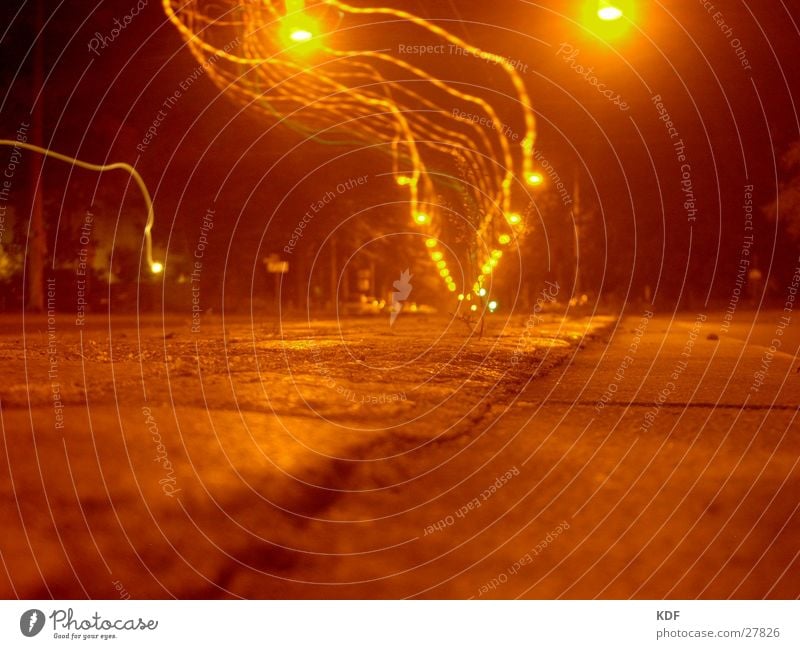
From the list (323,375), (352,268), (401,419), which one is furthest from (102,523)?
(352,268)

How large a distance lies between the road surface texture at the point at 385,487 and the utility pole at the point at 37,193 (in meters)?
18.2

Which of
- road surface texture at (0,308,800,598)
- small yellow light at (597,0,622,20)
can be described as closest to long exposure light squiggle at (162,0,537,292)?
small yellow light at (597,0,622,20)

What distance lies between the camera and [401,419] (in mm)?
7332

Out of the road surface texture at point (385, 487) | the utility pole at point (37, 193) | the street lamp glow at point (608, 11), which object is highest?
the utility pole at point (37, 193)

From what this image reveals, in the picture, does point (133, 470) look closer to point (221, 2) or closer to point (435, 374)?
point (435, 374)

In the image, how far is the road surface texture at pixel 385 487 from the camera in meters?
4.09

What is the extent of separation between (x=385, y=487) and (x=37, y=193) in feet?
80.9

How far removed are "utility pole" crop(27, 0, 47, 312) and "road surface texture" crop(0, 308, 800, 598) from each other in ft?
59.7

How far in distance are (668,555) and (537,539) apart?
60cm

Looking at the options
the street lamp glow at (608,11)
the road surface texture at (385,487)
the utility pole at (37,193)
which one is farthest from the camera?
the utility pole at (37,193)

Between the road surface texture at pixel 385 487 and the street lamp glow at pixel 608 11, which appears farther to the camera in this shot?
the street lamp glow at pixel 608 11

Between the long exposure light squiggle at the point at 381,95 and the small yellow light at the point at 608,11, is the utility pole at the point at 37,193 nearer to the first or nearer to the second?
the long exposure light squiggle at the point at 381,95

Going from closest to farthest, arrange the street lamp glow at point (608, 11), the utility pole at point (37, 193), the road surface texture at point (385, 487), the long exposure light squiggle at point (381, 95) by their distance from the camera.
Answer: the road surface texture at point (385, 487) < the street lamp glow at point (608, 11) < the long exposure light squiggle at point (381, 95) < the utility pole at point (37, 193)

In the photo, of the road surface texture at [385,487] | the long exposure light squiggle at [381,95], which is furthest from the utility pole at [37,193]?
the road surface texture at [385,487]
